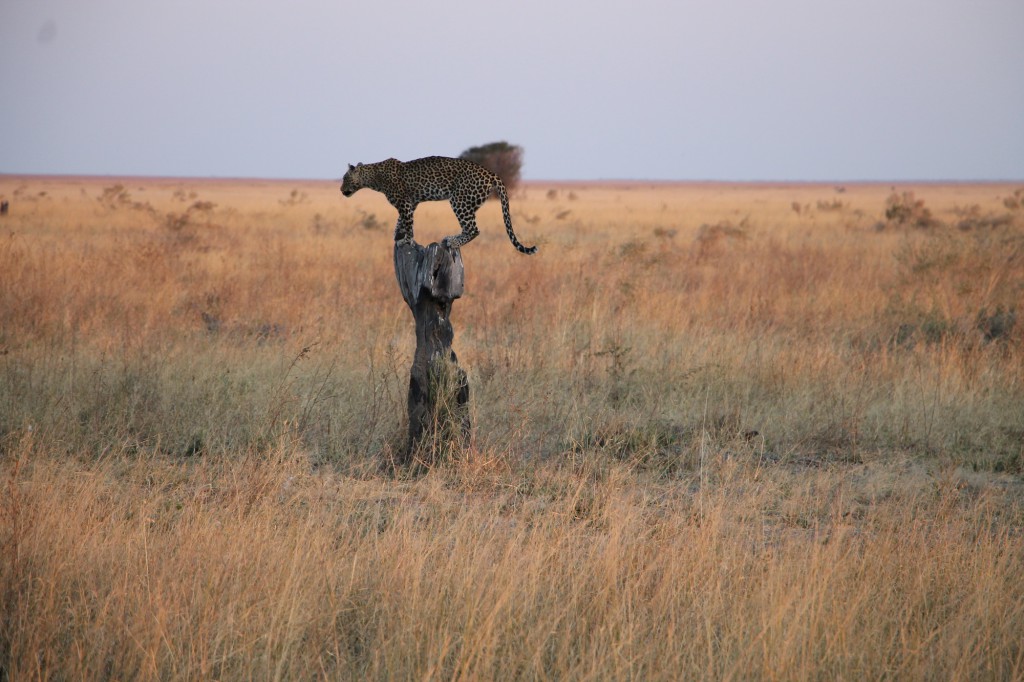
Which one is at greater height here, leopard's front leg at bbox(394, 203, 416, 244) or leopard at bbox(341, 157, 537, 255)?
leopard at bbox(341, 157, 537, 255)

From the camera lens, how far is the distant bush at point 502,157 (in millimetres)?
35375

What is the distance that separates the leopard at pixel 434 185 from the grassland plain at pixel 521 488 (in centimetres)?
113

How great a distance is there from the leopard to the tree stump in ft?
0.78

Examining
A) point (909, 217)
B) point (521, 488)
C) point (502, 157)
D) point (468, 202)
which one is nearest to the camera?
point (521, 488)

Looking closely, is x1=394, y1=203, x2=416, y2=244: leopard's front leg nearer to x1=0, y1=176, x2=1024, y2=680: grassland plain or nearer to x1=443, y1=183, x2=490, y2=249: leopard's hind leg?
x1=443, y1=183, x2=490, y2=249: leopard's hind leg

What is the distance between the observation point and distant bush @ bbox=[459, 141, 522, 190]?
3538 centimetres

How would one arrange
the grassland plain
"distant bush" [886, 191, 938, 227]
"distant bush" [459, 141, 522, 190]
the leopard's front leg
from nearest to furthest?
the grassland plain < the leopard's front leg < "distant bush" [886, 191, 938, 227] < "distant bush" [459, 141, 522, 190]

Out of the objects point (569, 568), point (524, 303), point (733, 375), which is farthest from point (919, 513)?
point (524, 303)

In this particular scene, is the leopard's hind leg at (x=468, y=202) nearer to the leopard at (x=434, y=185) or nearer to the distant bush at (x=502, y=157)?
the leopard at (x=434, y=185)

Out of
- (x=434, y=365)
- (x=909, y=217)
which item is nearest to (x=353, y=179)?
(x=434, y=365)

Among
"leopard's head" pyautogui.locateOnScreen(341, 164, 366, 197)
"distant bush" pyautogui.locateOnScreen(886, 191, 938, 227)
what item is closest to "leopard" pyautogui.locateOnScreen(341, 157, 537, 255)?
"leopard's head" pyautogui.locateOnScreen(341, 164, 366, 197)

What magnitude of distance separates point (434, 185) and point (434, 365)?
1171 millimetres

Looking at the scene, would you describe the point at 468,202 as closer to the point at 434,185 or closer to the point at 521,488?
the point at 434,185

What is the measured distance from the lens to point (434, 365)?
5250 millimetres
